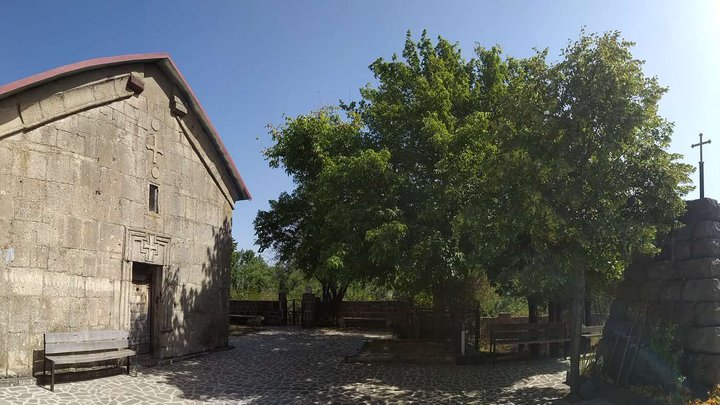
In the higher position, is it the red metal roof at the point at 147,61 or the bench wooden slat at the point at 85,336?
the red metal roof at the point at 147,61

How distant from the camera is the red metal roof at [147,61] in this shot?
9.99 meters

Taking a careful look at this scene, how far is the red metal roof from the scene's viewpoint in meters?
9.99

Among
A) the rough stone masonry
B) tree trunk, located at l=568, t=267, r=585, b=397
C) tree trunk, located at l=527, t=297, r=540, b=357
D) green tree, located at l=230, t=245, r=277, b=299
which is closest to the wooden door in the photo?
tree trunk, located at l=568, t=267, r=585, b=397

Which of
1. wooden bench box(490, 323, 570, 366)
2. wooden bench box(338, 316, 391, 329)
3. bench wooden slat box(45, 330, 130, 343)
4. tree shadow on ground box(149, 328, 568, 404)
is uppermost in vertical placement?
bench wooden slat box(45, 330, 130, 343)

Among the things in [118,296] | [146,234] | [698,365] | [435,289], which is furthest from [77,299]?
[698,365]

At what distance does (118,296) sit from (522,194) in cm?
942

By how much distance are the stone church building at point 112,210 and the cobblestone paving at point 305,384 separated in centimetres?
139

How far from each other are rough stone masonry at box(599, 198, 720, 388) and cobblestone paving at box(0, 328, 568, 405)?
166cm

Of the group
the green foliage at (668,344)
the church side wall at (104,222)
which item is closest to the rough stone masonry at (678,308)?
the green foliage at (668,344)

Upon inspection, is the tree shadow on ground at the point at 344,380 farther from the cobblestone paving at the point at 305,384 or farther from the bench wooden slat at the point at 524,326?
the bench wooden slat at the point at 524,326

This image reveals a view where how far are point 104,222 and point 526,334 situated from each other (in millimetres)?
11293

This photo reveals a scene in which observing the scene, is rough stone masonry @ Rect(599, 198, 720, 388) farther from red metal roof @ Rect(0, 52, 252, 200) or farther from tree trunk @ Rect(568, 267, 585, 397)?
red metal roof @ Rect(0, 52, 252, 200)

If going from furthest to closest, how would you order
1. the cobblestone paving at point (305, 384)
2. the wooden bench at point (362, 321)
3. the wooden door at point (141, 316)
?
the wooden bench at point (362, 321)
the wooden door at point (141, 316)
the cobblestone paving at point (305, 384)

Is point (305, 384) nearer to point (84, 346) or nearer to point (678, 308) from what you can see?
point (84, 346)
